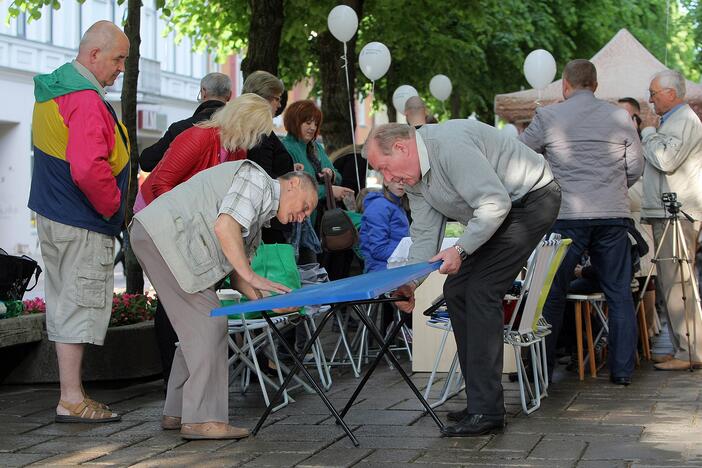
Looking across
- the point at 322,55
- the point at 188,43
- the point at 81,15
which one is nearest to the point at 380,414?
the point at 322,55

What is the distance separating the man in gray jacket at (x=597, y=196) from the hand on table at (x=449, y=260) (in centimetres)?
235

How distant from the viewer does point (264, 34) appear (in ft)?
41.8

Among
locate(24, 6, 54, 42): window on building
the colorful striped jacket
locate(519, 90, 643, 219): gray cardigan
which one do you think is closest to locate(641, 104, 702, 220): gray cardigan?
locate(519, 90, 643, 219): gray cardigan

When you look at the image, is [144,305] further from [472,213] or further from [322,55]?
[322,55]

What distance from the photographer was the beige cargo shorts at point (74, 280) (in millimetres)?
6742

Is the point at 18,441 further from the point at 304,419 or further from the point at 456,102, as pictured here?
the point at 456,102

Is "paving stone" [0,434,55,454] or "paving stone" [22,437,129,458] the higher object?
Result: "paving stone" [22,437,129,458]

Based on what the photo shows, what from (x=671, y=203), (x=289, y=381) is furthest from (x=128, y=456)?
(x=671, y=203)

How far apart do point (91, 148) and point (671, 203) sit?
4.14m

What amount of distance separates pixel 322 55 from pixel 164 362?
11.3 meters

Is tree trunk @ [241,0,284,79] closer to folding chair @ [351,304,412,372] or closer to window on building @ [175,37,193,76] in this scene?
folding chair @ [351,304,412,372]

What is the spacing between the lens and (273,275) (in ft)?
24.3

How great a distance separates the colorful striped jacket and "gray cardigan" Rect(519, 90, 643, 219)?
9.51 ft

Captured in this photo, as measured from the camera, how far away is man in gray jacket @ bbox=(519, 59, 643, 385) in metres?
8.11
